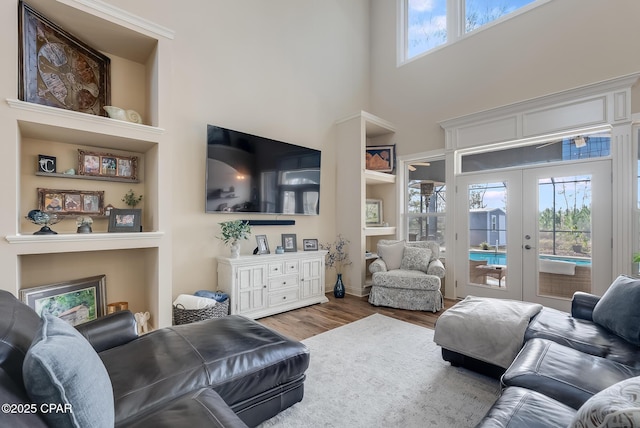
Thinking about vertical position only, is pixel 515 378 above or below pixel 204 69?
below

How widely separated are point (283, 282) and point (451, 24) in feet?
15.6

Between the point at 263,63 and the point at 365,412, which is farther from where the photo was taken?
the point at 263,63

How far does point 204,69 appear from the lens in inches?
138

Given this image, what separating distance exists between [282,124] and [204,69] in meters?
1.22

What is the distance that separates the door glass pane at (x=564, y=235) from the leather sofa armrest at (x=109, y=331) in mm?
4502

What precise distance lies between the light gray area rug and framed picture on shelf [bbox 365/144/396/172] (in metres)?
2.98

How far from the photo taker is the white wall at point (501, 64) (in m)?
3.36

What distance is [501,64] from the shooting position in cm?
412

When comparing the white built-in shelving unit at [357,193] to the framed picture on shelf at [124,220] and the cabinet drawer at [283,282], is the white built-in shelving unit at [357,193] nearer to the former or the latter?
the cabinet drawer at [283,282]

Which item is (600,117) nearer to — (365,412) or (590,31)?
(590,31)

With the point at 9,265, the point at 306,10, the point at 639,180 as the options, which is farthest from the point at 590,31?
the point at 9,265

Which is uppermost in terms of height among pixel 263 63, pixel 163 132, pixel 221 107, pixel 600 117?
pixel 263 63

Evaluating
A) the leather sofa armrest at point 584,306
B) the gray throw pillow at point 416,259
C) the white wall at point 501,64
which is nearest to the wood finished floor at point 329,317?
the gray throw pillow at point 416,259

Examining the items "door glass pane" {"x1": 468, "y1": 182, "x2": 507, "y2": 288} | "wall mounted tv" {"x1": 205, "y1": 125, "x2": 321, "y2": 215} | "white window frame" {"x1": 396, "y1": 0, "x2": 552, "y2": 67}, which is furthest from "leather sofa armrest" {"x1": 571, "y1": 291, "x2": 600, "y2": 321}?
"white window frame" {"x1": 396, "y1": 0, "x2": 552, "y2": 67}
